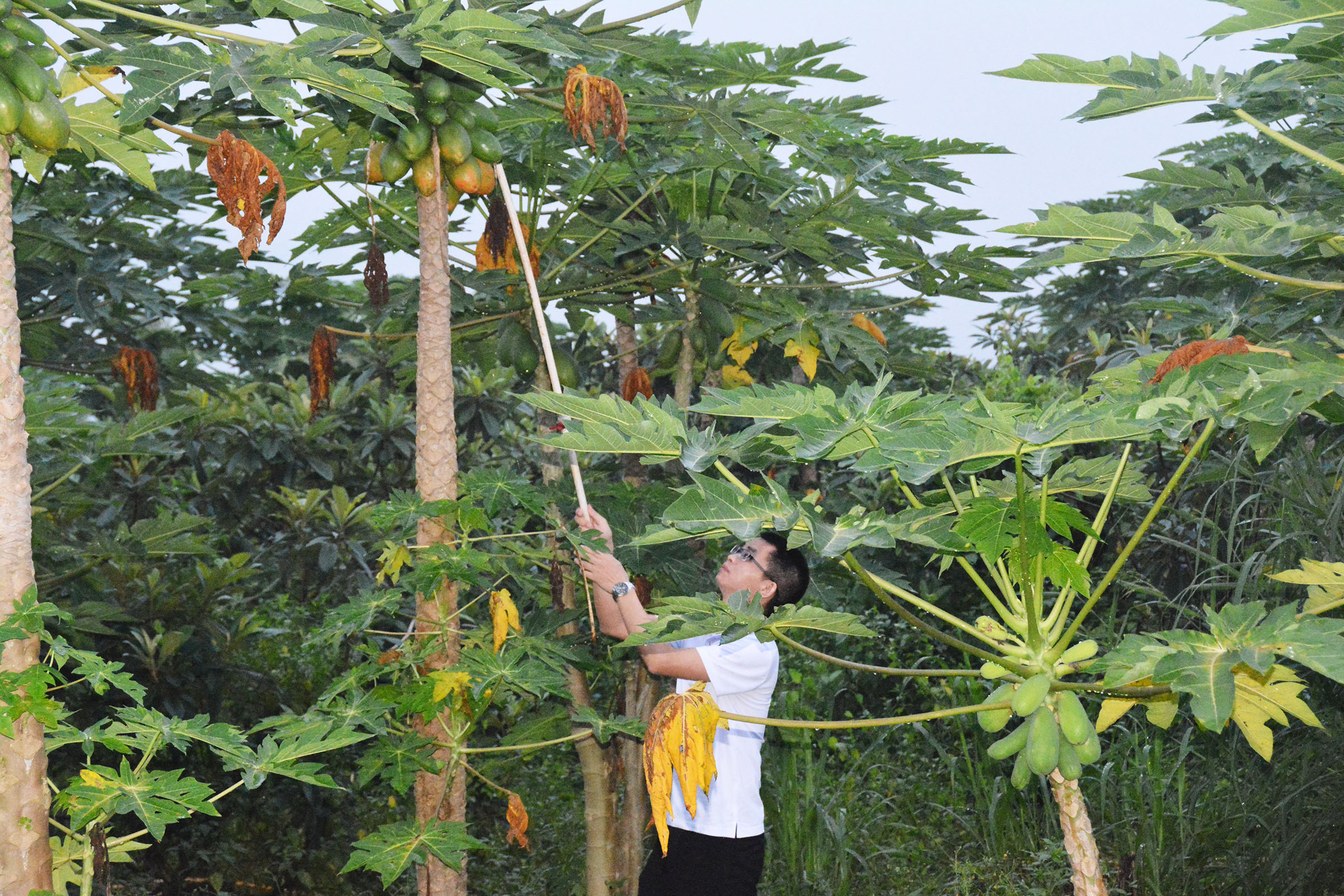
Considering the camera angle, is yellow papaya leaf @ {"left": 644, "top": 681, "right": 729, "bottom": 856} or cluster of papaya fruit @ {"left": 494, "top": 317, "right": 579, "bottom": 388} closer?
yellow papaya leaf @ {"left": 644, "top": 681, "right": 729, "bottom": 856}

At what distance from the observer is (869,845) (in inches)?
170

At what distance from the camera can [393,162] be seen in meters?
2.47

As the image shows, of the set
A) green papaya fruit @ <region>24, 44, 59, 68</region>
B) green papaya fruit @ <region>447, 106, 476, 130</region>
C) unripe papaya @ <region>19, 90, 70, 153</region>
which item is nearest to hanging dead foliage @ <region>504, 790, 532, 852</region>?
green papaya fruit @ <region>447, 106, 476, 130</region>

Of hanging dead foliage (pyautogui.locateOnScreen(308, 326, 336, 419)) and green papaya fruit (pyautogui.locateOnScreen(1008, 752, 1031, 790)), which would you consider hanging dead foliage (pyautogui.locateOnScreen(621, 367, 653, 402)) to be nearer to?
hanging dead foliage (pyautogui.locateOnScreen(308, 326, 336, 419))

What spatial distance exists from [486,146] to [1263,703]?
6.15ft

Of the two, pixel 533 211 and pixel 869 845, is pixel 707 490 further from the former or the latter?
pixel 869 845

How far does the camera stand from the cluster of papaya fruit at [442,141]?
7.91 feet

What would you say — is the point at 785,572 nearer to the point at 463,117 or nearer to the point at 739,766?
the point at 739,766

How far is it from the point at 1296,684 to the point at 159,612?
4.23 metres

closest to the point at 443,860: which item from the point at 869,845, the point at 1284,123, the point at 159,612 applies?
the point at 869,845

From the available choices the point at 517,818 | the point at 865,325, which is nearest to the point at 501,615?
the point at 517,818

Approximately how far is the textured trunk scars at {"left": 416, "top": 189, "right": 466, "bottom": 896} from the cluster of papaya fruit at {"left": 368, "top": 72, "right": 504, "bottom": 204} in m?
0.11

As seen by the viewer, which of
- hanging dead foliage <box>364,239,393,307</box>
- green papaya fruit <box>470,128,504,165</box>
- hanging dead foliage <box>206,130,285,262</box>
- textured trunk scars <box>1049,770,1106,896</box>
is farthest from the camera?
hanging dead foliage <box>364,239,393,307</box>

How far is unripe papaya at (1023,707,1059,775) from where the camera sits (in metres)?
1.46
